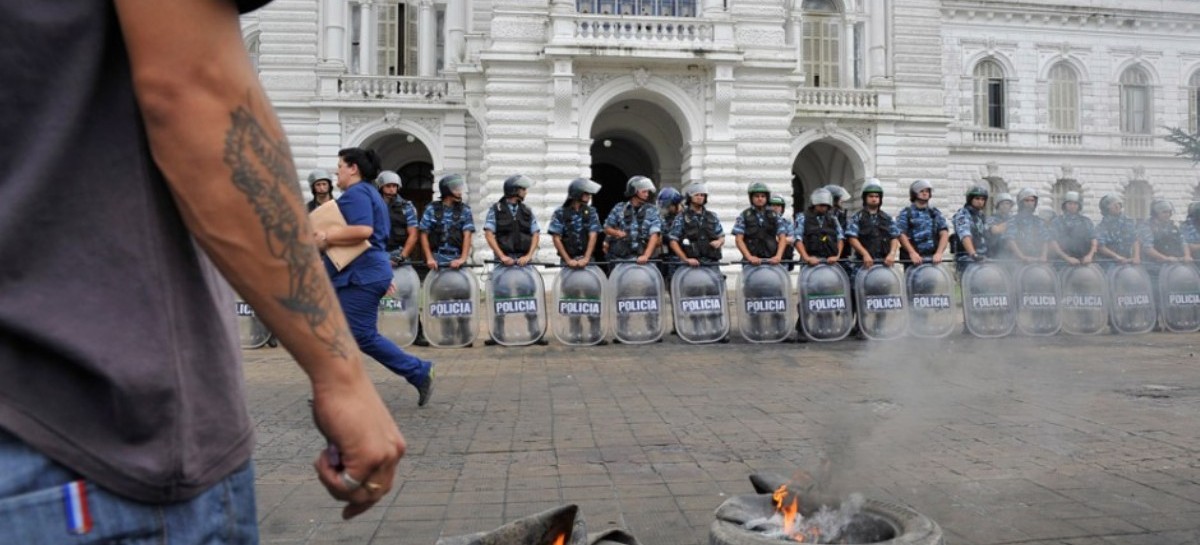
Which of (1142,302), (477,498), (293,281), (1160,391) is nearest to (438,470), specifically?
(477,498)

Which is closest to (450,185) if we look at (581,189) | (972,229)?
(581,189)

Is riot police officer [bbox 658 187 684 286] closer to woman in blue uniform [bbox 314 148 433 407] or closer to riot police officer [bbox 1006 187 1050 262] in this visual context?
riot police officer [bbox 1006 187 1050 262]

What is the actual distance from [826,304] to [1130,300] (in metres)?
5.03

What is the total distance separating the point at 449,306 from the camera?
35.2 feet

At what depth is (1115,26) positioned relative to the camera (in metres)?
33.9

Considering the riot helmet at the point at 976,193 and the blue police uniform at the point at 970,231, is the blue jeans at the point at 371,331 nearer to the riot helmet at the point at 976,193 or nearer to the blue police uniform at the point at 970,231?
the blue police uniform at the point at 970,231

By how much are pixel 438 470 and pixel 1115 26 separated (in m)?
38.3

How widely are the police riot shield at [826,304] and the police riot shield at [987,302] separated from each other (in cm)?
176

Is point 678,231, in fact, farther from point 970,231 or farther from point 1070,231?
point 1070,231

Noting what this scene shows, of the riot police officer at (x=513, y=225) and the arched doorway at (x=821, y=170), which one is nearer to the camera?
the riot police officer at (x=513, y=225)

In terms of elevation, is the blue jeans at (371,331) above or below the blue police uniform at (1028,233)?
below

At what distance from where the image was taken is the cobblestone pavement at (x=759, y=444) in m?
3.63

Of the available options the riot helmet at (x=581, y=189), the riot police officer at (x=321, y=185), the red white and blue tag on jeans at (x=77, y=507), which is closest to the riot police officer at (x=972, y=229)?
the riot helmet at (x=581, y=189)

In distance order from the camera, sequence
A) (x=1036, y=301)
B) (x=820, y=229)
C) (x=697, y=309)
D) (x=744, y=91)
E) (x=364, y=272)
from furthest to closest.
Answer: (x=744, y=91)
(x=820, y=229)
(x=1036, y=301)
(x=697, y=309)
(x=364, y=272)
